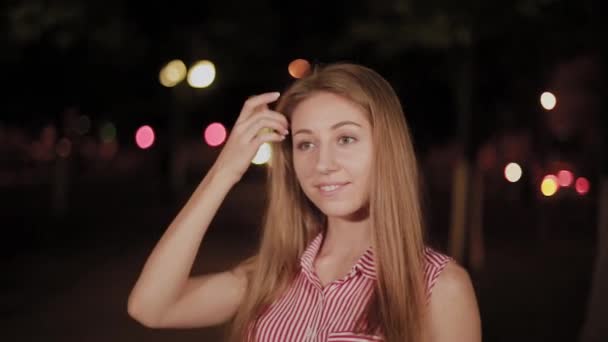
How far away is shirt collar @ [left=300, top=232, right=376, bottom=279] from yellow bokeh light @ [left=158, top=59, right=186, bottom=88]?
15.4m

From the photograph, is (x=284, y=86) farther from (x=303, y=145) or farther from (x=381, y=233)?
(x=381, y=233)

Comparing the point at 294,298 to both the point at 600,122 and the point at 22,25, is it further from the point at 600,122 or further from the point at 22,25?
the point at 22,25

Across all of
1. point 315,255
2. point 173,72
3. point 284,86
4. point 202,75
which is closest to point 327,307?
point 315,255

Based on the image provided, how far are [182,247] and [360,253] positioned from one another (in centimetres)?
67

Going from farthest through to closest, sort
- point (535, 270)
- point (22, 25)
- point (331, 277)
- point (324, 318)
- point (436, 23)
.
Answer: point (22, 25) → point (535, 270) → point (436, 23) → point (331, 277) → point (324, 318)

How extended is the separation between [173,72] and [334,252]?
15899mm

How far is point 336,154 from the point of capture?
112 inches

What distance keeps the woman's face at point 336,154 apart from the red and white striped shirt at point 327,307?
0.71ft

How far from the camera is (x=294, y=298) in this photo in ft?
9.47

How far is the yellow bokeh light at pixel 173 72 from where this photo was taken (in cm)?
1816

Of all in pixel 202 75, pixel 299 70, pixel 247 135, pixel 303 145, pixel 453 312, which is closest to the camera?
pixel 453 312

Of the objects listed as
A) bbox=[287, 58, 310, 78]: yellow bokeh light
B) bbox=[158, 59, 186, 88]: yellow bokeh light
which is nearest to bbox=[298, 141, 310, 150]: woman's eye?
bbox=[287, 58, 310, 78]: yellow bokeh light

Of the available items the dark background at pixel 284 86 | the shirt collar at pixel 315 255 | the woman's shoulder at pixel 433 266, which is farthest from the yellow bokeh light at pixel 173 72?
the woman's shoulder at pixel 433 266

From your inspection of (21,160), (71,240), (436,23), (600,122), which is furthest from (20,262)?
(21,160)
